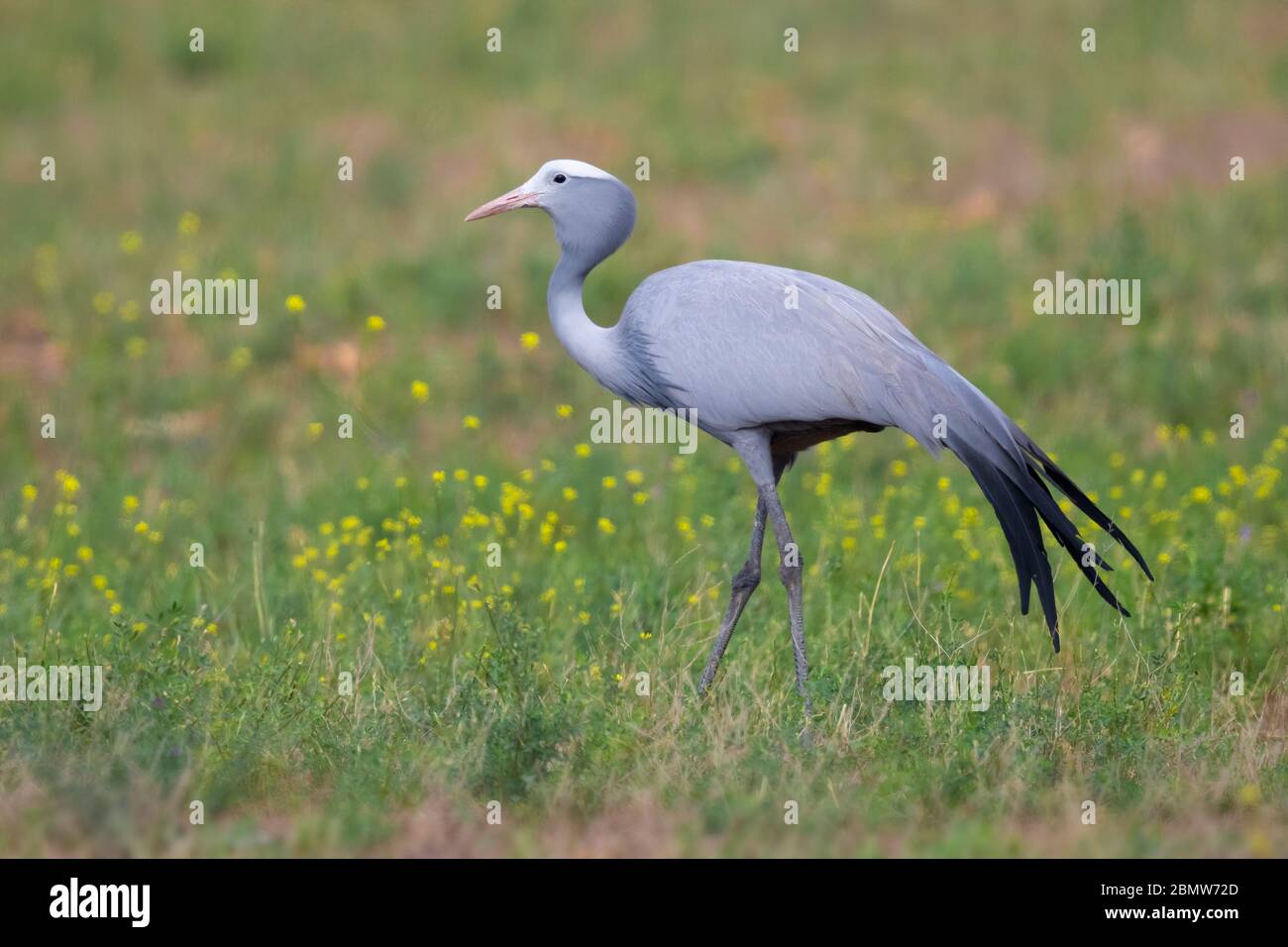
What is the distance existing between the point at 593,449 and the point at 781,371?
3771 millimetres

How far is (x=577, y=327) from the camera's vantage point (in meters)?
6.17

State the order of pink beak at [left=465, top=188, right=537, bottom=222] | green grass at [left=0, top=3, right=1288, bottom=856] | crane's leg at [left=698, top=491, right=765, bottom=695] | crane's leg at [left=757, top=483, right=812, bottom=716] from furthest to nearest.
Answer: crane's leg at [left=698, top=491, right=765, bottom=695]
pink beak at [left=465, top=188, right=537, bottom=222]
crane's leg at [left=757, top=483, right=812, bottom=716]
green grass at [left=0, top=3, right=1288, bottom=856]

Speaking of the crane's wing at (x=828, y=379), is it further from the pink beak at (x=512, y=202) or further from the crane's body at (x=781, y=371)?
the pink beak at (x=512, y=202)

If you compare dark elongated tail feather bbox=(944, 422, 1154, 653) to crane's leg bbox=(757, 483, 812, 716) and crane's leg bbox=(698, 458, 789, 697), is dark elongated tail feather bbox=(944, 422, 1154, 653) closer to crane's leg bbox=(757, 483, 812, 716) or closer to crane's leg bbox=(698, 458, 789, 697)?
crane's leg bbox=(757, 483, 812, 716)

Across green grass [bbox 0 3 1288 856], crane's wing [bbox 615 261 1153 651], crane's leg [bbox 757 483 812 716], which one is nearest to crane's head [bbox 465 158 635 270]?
crane's wing [bbox 615 261 1153 651]

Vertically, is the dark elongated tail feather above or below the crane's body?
below

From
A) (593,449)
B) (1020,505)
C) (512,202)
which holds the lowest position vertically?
(1020,505)

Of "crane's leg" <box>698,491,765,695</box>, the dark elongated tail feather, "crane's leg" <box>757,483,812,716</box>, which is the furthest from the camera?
"crane's leg" <box>698,491,765,695</box>

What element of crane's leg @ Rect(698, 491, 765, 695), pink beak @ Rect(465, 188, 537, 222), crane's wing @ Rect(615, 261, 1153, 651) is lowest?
crane's leg @ Rect(698, 491, 765, 695)

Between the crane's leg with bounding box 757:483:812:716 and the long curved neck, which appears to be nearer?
the crane's leg with bounding box 757:483:812:716

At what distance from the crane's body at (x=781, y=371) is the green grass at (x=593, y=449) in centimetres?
54

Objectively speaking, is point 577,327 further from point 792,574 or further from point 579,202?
point 792,574

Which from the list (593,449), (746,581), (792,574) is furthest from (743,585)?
(593,449)

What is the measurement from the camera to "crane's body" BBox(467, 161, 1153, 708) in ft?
18.9
